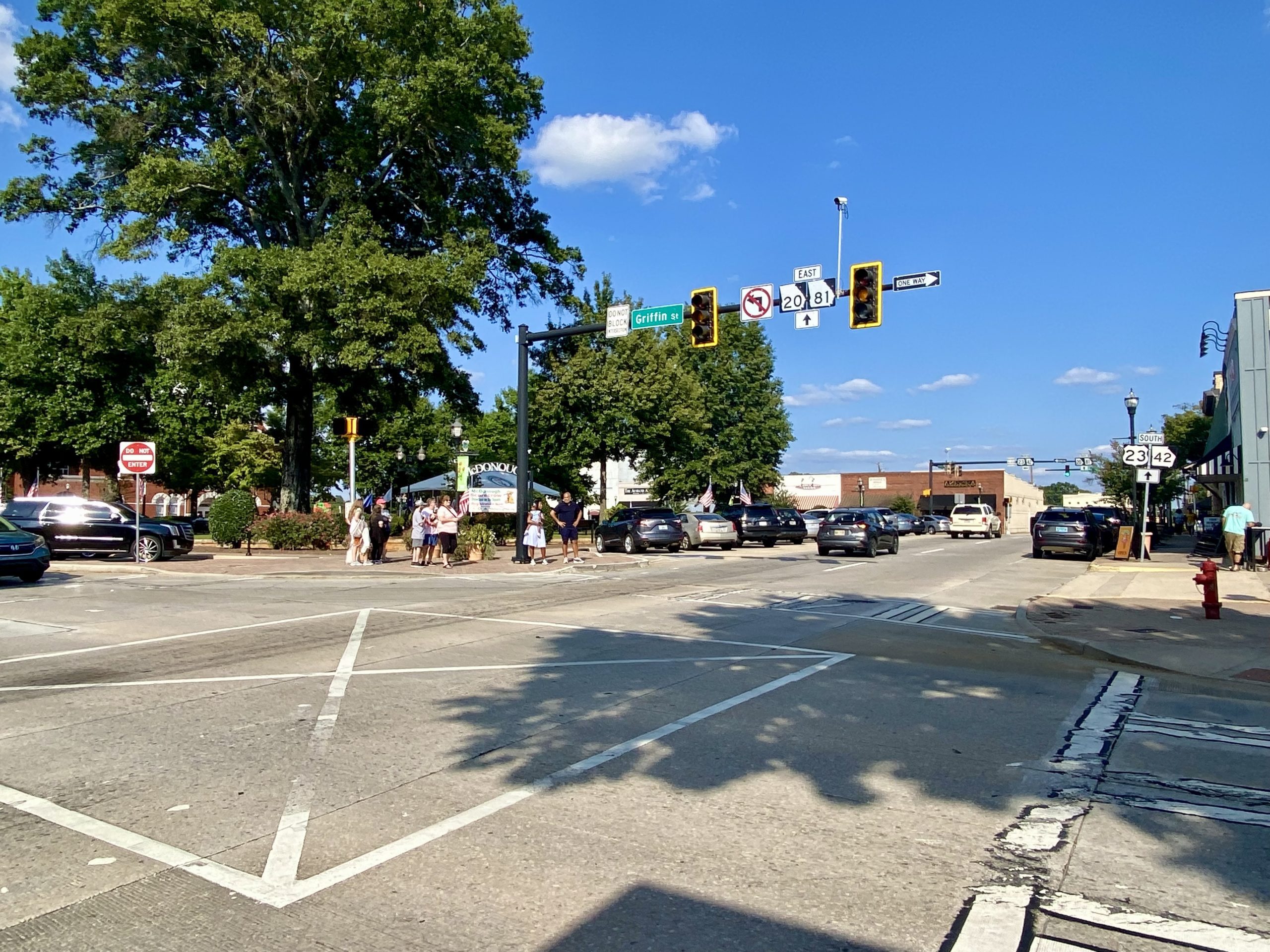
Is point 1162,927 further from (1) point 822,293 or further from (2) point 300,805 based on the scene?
(1) point 822,293

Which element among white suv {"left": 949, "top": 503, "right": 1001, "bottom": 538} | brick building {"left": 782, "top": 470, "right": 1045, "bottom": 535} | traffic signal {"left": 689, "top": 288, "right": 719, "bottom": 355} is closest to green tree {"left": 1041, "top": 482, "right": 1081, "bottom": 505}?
brick building {"left": 782, "top": 470, "right": 1045, "bottom": 535}

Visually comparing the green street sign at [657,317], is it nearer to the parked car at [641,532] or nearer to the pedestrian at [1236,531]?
the parked car at [641,532]

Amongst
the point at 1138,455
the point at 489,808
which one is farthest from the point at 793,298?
the point at 489,808

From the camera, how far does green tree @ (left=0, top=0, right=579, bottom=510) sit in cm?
2550

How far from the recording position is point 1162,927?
12.0 ft

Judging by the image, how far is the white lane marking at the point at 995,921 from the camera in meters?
3.51

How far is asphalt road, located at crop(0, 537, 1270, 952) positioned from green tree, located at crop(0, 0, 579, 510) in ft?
54.3

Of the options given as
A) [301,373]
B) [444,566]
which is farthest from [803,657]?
[301,373]

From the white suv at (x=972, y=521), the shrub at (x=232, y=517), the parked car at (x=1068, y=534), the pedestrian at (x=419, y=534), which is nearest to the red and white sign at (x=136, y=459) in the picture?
the shrub at (x=232, y=517)

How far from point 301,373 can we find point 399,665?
73.2 feet

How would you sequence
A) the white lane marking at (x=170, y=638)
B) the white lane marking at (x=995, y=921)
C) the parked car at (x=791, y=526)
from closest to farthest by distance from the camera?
the white lane marking at (x=995, y=921)
the white lane marking at (x=170, y=638)
the parked car at (x=791, y=526)

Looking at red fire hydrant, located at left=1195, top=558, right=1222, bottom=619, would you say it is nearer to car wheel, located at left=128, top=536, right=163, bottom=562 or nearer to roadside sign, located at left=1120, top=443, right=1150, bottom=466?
roadside sign, located at left=1120, top=443, right=1150, bottom=466

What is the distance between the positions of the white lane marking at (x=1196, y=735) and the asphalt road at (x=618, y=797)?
0.17 ft

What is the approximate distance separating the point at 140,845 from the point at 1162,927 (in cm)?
451
